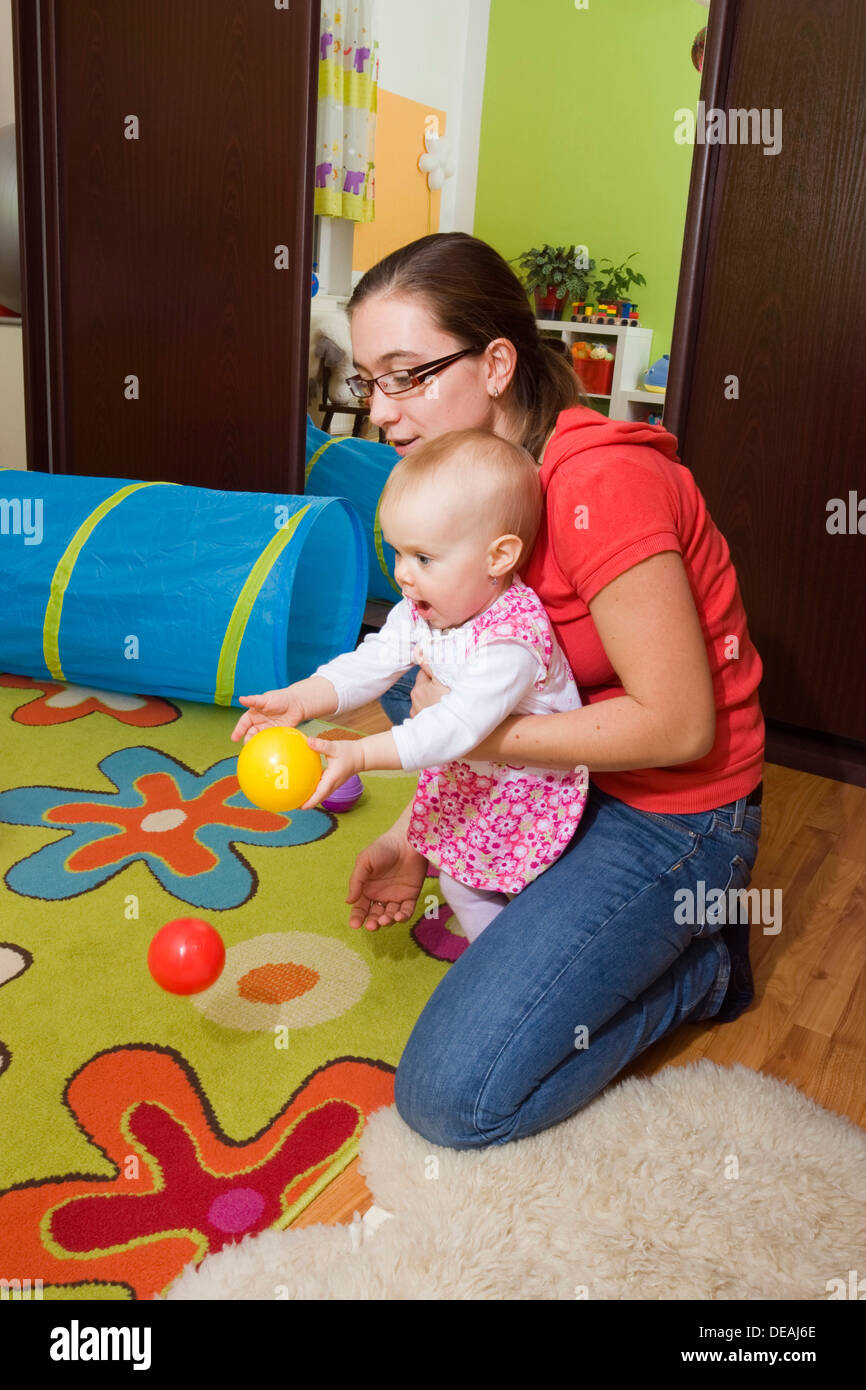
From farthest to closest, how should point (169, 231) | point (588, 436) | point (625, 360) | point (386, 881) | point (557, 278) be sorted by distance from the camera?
1. point (557, 278)
2. point (625, 360)
3. point (169, 231)
4. point (386, 881)
5. point (588, 436)

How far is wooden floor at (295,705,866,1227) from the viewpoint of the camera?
121cm

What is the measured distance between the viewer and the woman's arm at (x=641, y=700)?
101 cm

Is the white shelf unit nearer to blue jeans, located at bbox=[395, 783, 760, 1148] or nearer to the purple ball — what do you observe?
the purple ball

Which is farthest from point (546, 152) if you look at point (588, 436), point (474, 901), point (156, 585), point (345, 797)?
point (474, 901)

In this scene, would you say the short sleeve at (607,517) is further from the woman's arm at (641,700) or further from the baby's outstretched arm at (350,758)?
the baby's outstretched arm at (350,758)

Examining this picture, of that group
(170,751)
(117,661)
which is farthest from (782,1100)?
(117,661)

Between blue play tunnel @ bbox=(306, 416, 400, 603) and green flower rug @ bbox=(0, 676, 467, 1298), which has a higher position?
blue play tunnel @ bbox=(306, 416, 400, 603)

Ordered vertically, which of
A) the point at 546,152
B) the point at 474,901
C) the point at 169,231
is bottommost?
the point at 474,901

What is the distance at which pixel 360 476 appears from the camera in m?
3.20

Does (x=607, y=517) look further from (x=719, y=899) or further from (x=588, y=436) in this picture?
(x=719, y=899)

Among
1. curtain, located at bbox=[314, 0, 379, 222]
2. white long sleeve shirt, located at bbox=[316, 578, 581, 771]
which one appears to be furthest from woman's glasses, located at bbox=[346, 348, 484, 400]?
curtain, located at bbox=[314, 0, 379, 222]

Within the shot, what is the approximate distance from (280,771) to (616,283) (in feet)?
14.0

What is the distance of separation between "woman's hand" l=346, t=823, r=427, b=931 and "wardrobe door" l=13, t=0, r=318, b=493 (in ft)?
5.05

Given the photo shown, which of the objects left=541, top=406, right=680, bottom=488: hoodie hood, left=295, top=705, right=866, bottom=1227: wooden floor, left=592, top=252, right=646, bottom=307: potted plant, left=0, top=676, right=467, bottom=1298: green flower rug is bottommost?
left=295, top=705, right=866, bottom=1227: wooden floor
